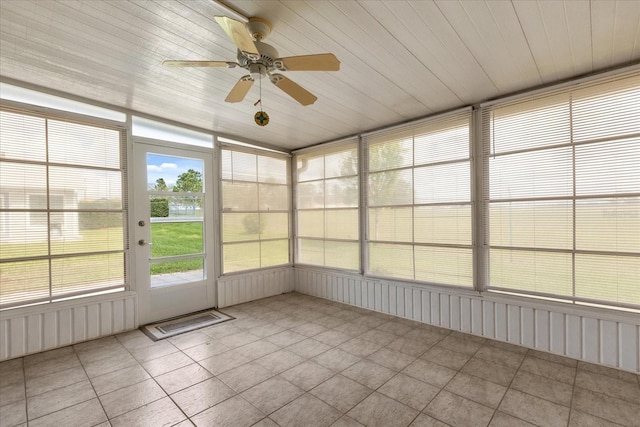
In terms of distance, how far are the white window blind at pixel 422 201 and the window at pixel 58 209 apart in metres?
3.36

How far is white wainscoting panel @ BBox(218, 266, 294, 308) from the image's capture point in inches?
181

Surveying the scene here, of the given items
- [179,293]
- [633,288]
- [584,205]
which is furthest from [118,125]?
[633,288]

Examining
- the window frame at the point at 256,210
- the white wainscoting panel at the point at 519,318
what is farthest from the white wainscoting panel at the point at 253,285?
the white wainscoting panel at the point at 519,318

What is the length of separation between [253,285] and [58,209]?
2742 millimetres

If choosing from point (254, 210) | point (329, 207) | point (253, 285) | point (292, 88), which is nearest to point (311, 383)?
point (292, 88)

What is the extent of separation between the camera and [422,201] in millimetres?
3904

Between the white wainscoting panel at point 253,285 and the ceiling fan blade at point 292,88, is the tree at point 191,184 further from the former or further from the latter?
the ceiling fan blade at point 292,88

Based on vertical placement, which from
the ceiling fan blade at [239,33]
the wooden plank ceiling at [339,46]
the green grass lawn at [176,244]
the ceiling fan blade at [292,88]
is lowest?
the green grass lawn at [176,244]

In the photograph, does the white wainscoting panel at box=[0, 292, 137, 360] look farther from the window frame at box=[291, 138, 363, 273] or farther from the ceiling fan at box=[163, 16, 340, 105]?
the ceiling fan at box=[163, 16, 340, 105]

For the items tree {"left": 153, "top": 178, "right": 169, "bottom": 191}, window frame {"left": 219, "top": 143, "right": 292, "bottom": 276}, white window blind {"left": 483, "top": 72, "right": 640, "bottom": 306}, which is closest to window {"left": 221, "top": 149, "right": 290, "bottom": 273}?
window frame {"left": 219, "top": 143, "right": 292, "bottom": 276}

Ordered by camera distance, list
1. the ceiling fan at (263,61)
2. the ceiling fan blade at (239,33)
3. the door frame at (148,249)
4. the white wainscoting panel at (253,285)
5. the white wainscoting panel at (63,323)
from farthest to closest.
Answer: the white wainscoting panel at (253,285)
the door frame at (148,249)
the white wainscoting panel at (63,323)
the ceiling fan at (263,61)
the ceiling fan blade at (239,33)

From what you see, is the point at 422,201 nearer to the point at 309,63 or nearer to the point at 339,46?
the point at 339,46

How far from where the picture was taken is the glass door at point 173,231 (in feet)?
12.5

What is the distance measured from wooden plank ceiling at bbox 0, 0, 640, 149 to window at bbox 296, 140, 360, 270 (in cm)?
148
